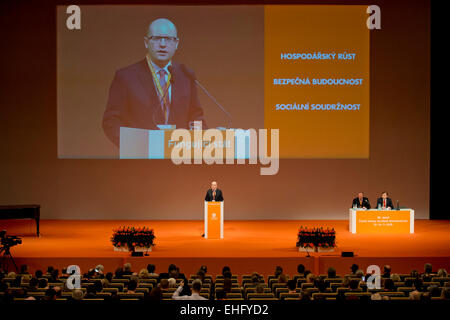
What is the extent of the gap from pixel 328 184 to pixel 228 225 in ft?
10.4

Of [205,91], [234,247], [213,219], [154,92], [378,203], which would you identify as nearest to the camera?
[234,247]

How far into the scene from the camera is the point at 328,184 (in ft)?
48.2

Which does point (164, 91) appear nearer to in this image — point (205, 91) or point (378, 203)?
point (205, 91)

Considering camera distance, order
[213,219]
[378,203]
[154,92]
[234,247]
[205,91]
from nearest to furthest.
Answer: [234,247]
[213,219]
[378,203]
[154,92]
[205,91]

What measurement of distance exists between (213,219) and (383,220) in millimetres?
3862

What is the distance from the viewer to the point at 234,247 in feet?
33.6

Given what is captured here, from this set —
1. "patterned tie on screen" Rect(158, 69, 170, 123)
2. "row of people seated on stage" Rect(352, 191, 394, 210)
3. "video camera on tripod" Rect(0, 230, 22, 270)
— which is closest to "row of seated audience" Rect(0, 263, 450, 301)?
"video camera on tripod" Rect(0, 230, 22, 270)

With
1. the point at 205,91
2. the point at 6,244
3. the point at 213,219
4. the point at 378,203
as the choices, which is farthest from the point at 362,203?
the point at 6,244

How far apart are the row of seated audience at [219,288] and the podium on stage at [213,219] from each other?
406cm

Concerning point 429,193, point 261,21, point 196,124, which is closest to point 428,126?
point 429,193

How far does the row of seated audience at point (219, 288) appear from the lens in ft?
17.5

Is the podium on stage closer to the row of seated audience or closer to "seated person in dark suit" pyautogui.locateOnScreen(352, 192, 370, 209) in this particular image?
"seated person in dark suit" pyautogui.locateOnScreen(352, 192, 370, 209)

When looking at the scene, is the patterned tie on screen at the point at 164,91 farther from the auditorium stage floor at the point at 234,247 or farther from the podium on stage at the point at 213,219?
the podium on stage at the point at 213,219

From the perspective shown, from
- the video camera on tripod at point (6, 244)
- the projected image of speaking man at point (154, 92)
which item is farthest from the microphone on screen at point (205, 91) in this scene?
the video camera on tripod at point (6, 244)
